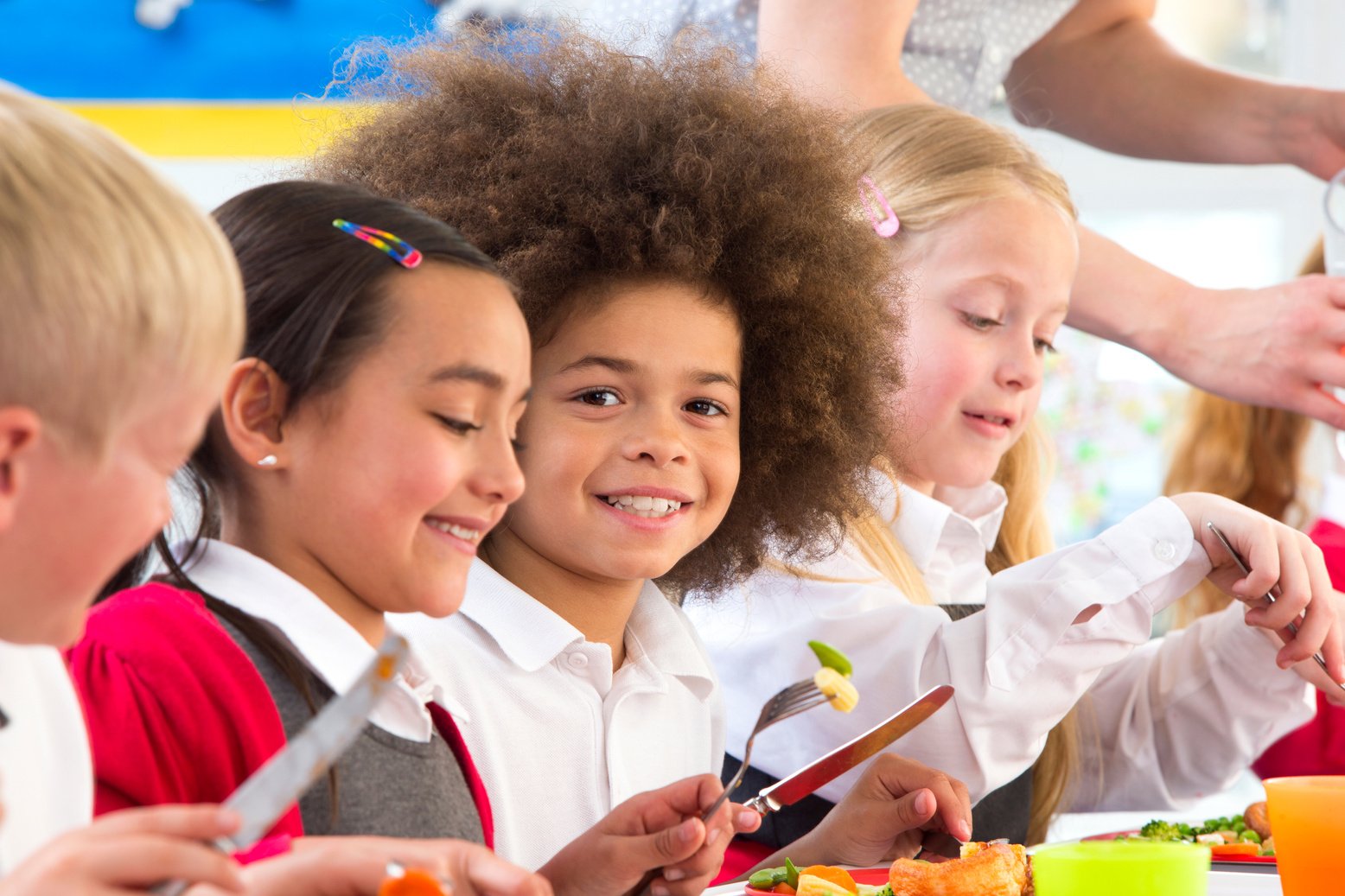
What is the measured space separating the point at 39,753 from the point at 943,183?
1.04 meters

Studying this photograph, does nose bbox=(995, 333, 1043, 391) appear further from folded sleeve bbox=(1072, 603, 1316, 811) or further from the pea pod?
the pea pod

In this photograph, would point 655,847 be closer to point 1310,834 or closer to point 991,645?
point 1310,834

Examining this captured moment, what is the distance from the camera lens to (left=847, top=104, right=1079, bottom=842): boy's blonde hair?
140 centimetres

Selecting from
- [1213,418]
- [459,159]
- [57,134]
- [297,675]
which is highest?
[57,134]

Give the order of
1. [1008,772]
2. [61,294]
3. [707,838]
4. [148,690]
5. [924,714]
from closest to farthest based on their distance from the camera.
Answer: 1. [61,294]
2. [148,690]
3. [707,838]
4. [924,714]
5. [1008,772]

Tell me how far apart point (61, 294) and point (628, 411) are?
582mm

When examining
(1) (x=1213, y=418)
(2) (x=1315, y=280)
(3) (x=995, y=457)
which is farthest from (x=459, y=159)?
(1) (x=1213, y=418)

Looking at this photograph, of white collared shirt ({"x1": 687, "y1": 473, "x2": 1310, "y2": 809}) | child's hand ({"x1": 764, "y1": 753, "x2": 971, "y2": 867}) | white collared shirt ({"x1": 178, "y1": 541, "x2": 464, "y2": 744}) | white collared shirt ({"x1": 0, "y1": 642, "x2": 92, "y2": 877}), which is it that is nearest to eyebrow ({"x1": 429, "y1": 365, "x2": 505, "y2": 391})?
white collared shirt ({"x1": 178, "y1": 541, "x2": 464, "y2": 744})

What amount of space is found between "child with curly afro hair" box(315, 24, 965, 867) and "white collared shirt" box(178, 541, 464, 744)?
268 millimetres

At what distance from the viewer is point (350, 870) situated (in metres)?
0.53

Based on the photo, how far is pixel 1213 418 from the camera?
2.23 m

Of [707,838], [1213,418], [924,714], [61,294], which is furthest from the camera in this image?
[1213,418]

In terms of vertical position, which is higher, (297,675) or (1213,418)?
(297,675)

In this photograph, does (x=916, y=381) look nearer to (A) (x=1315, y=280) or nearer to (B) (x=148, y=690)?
(A) (x=1315, y=280)
